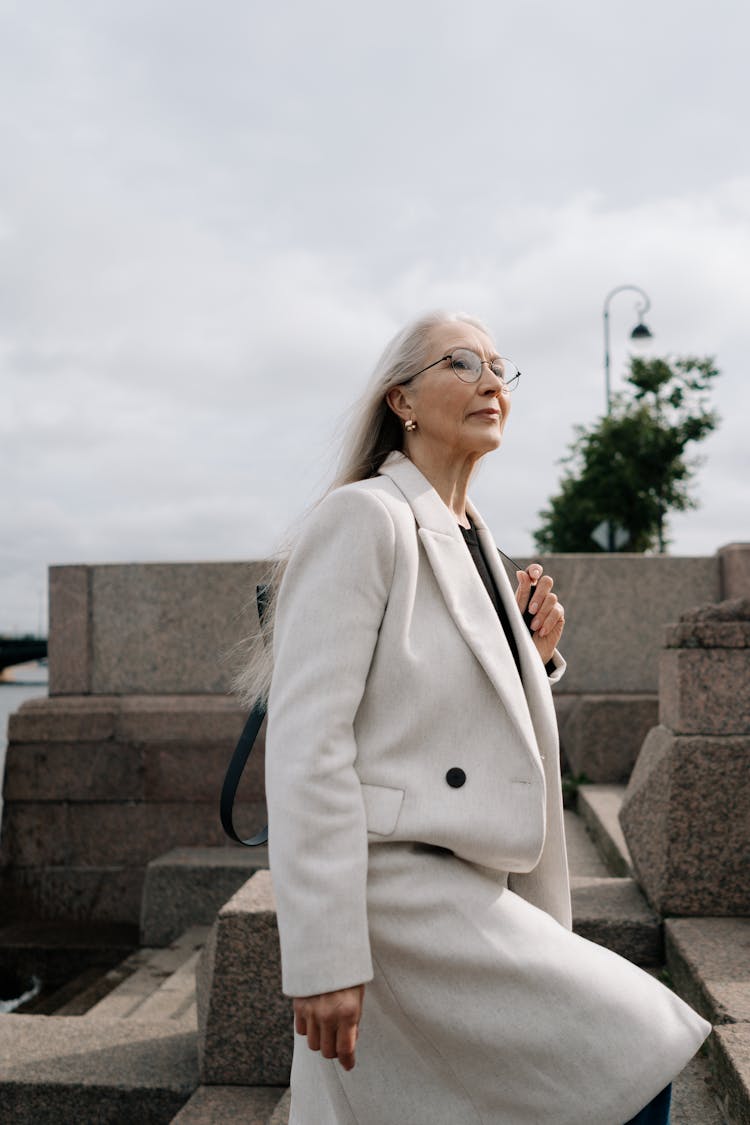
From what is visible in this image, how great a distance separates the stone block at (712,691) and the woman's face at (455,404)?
202 centimetres

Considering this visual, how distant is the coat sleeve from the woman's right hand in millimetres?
26

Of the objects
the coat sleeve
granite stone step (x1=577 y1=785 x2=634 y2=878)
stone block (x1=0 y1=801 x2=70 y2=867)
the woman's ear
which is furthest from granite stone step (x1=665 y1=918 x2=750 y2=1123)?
stone block (x1=0 y1=801 x2=70 y2=867)

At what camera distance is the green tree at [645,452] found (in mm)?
24297

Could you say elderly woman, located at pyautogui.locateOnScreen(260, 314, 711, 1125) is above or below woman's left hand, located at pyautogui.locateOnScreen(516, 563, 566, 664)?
below

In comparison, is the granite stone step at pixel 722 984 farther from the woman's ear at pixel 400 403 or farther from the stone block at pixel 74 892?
the stone block at pixel 74 892

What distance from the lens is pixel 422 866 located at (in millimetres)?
1747

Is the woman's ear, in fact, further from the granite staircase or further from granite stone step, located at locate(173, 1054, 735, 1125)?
granite stone step, located at locate(173, 1054, 735, 1125)

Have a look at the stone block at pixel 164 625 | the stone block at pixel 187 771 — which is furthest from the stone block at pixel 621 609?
the stone block at pixel 187 771

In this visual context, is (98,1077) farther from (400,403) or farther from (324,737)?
(400,403)

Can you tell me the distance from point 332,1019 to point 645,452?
78.2ft

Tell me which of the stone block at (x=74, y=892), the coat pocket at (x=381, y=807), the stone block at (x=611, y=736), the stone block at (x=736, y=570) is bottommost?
the stone block at (x=74, y=892)

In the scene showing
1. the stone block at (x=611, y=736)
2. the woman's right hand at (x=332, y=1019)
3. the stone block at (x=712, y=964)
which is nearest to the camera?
the woman's right hand at (x=332, y=1019)

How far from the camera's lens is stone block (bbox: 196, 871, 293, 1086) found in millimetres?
3510

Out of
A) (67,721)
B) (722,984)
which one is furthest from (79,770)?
(722,984)
